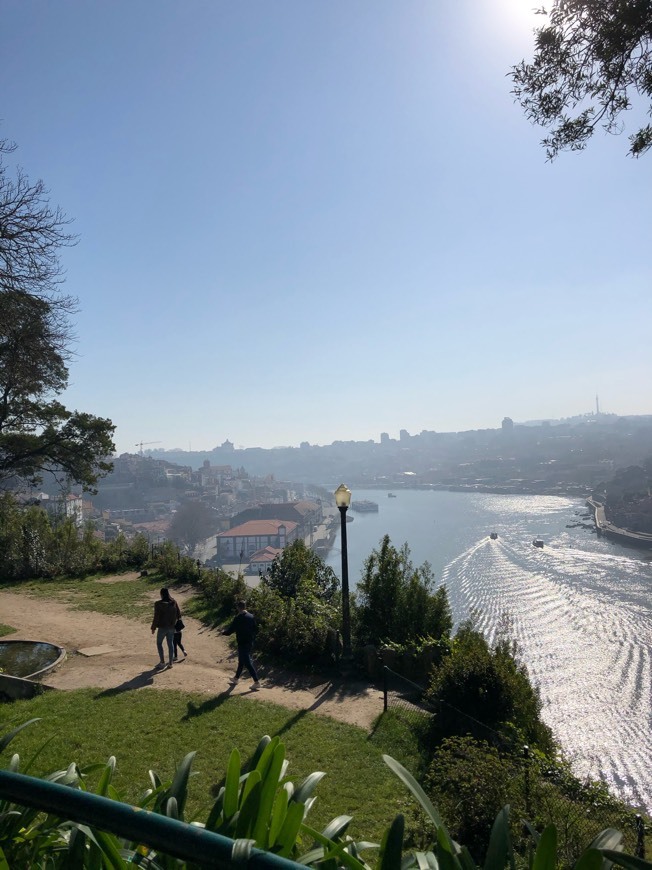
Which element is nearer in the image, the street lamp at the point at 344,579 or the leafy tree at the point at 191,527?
the street lamp at the point at 344,579

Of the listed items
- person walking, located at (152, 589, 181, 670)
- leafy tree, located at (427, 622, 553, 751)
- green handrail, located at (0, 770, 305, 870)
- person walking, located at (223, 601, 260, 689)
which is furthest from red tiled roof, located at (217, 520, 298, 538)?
green handrail, located at (0, 770, 305, 870)

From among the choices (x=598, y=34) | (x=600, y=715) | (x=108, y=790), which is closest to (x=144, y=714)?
(x=108, y=790)

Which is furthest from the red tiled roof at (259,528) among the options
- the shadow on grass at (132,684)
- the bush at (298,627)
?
the shadow on grass at (132,684)

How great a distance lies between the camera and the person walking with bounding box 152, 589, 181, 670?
8508mm

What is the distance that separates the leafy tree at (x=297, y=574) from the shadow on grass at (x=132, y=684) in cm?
392

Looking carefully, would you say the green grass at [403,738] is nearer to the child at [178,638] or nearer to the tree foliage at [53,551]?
the child at [178,638]

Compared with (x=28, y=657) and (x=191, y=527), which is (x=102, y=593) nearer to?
(x=28, y=657)

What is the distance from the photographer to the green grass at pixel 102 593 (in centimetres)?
1241

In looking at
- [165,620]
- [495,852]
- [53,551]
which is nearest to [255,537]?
[53,551]

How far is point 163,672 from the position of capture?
8336 millimetres

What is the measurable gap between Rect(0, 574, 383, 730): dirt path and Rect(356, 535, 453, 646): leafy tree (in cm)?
145

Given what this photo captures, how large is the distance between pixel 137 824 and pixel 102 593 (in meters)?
14.1

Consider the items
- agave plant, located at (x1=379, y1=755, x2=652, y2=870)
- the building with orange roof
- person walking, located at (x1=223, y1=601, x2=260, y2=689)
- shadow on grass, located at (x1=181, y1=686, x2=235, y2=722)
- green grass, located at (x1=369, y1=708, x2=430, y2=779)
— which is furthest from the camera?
the building with orange roof

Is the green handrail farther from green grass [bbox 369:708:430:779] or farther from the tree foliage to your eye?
the tree foliage
